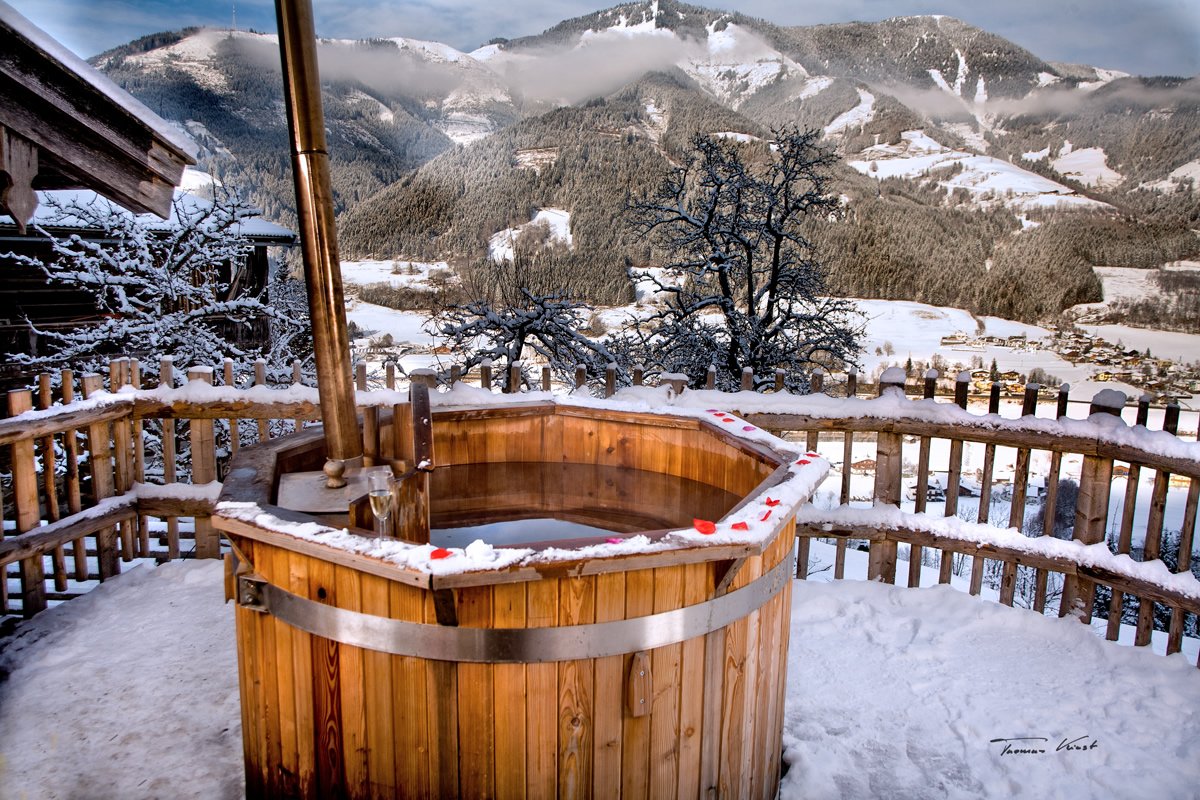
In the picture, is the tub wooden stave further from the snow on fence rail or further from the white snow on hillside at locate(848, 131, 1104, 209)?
the white snow on hillside at locate(848, 131, 1104, 209)

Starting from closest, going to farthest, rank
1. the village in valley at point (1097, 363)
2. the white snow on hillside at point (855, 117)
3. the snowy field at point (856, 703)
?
the snowy field at point (856, 703) < the village in valley at point (1097, 363) < the white snow on hillside at point (855, 117)

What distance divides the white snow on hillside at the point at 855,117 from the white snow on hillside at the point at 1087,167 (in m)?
12.7

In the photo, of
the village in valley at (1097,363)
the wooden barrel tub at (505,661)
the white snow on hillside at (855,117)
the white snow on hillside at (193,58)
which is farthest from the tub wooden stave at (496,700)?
the white snow on hillside at (193,58)

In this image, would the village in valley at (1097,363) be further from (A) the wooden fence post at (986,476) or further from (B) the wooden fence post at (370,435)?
(B) the wooden fence post at (370,435)

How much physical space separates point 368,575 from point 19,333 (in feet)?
39.9

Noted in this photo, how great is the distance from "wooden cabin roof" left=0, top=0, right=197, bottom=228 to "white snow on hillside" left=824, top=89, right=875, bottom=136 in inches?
1936

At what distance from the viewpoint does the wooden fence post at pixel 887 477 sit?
411 centimetres

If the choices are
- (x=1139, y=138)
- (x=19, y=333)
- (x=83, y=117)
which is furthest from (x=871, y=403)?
→ (x=1139, y=138)

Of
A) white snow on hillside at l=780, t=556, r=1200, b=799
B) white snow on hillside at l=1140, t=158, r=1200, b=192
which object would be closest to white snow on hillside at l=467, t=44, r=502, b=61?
white snow on hillside at l=1140, t=158, r=1200, b=192

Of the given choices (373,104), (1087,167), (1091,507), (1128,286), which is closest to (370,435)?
(1091,507)

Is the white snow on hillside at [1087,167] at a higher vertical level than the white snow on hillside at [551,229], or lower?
higher

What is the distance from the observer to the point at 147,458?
911 cm

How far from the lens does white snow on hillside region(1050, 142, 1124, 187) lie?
32812 mm

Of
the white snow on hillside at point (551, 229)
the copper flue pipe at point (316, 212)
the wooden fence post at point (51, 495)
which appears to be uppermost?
the white snow on hillside at point (551, 229)
